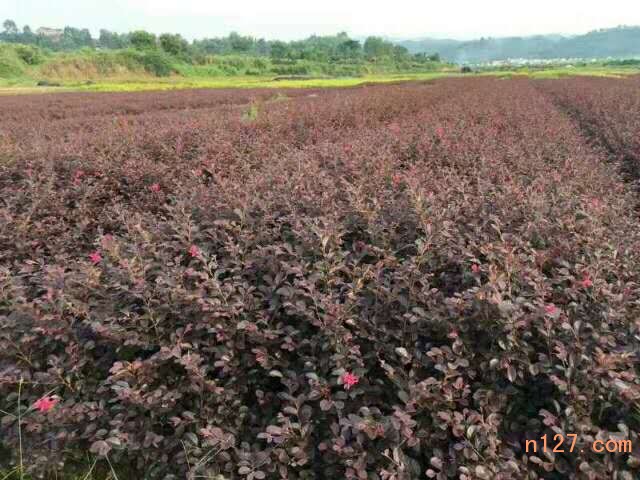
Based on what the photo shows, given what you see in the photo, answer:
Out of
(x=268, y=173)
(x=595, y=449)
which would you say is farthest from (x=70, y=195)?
(x=595, y=449)

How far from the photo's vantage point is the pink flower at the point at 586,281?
1.90 m

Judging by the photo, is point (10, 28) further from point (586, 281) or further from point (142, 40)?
point (586, 281)

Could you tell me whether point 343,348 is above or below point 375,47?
below

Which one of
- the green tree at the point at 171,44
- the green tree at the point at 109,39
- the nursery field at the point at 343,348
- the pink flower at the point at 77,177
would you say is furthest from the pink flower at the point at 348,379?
the green tree at the point at 109,39

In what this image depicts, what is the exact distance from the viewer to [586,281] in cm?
190

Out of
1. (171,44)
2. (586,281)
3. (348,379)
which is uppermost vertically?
(171,44)

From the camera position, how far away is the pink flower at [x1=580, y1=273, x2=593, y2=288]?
74.9 inches

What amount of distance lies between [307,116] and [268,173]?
5.23 m

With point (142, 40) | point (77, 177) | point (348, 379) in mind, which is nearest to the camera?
point (348, 379)

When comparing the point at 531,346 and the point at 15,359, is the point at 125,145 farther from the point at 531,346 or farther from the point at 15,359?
the point at 531,346

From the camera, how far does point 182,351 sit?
2139 millimetres

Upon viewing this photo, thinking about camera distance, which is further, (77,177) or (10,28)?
(10,28)

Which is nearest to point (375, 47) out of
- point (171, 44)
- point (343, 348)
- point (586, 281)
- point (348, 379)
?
point (171, 44)

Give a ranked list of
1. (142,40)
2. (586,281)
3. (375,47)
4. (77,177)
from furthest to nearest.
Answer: (375,47), (142,40), (77,177), (586,281)
